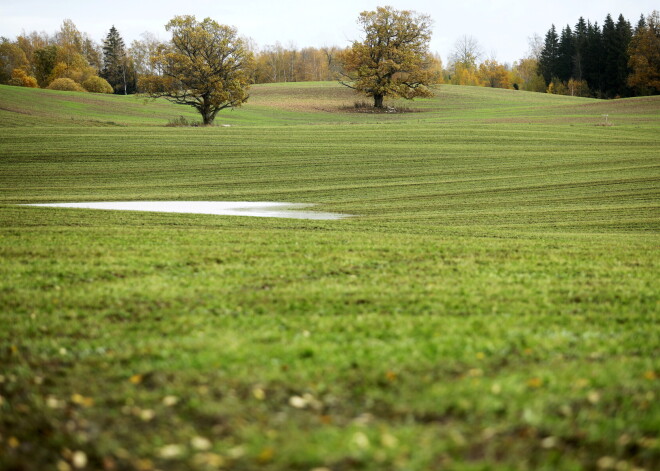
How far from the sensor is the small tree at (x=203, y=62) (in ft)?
160

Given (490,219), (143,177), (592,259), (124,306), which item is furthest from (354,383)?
(143,177)

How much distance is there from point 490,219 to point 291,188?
31.5 ft

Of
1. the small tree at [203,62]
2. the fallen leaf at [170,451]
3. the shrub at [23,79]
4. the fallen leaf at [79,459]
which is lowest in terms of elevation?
the fallen leaf at [79,459]

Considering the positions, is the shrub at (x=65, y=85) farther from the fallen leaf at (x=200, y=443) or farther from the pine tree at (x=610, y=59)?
the fallen leaf at (x=200, y=443)

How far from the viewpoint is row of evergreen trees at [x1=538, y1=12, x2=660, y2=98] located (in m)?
89.8

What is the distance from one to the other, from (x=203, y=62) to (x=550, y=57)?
87506mm

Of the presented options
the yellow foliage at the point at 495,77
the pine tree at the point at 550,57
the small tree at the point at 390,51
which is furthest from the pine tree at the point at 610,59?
the small tree at the point at 390,51

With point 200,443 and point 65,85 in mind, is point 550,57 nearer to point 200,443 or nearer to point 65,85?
point 65,85

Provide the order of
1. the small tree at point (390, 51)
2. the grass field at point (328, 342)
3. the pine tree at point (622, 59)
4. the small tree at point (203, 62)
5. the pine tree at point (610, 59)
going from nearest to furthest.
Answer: the grass field at point (328, 342), the small tree at point (203, 62), the small tree at point (390, 51), the pine tree at point (622, 59), the pine tree at point (610, 59)

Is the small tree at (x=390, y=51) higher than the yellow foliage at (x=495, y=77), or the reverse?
the yellow foliage at (x=495, y=77)

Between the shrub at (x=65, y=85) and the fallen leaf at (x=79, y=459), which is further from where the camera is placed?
the shrub at (x=65, y=85)

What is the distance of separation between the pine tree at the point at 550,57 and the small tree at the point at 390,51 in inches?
2206

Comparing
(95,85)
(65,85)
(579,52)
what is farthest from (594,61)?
(65,85)

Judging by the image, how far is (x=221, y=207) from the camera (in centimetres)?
2202
